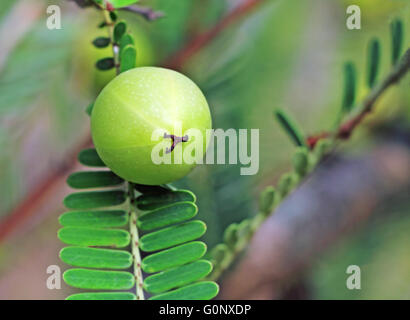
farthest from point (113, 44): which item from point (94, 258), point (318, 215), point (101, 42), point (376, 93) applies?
point (318, 215)

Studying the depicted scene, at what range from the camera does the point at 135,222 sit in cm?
58

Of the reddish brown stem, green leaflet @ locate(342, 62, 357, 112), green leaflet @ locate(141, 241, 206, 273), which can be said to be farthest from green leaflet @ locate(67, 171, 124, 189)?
green leaflet @ locate(342, 62, 357, 112)

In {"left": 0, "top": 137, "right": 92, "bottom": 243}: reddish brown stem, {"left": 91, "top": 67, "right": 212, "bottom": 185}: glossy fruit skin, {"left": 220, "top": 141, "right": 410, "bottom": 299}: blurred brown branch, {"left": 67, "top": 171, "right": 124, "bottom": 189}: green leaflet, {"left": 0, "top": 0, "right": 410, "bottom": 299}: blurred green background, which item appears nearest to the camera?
{"left": 91, "top": 67, "right": 212, "bottom": 185}: glossy fruit skin

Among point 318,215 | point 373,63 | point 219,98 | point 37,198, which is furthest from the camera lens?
point 318,215

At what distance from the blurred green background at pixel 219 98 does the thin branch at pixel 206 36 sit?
21mm

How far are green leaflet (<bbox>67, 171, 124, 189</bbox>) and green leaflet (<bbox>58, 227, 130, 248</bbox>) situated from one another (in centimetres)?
6

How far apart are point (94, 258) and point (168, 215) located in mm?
95

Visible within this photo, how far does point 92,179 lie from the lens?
60 centimetres

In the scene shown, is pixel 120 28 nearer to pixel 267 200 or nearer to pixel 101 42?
pixel 101 42

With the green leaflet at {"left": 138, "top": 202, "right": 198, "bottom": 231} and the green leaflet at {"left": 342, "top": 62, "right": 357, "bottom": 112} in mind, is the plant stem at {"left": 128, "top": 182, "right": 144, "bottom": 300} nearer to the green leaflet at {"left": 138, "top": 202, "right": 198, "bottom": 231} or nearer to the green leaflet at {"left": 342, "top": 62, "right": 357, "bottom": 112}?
the green leaflet at {"left": 138, "top": 202, "right": 198, "bottom": 231}

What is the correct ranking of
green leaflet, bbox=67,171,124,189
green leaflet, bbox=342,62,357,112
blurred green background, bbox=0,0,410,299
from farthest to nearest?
blurred green background, bbox=0,0,410,299 → green leaflet, bbox=342,62,357,112 → green leaflet, bbox=67,171,124,189

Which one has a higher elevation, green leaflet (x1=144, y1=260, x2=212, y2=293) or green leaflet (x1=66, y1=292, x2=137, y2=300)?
green leaflet (x1=144, y1=260, x2=212, y2=293)

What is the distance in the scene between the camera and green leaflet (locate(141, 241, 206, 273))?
540 mm
